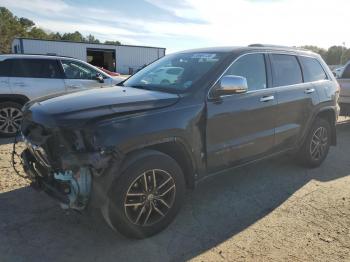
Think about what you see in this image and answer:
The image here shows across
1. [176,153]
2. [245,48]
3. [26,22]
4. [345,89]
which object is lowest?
[176,153]

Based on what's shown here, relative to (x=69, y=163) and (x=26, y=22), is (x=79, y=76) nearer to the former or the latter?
(x=69, y=163)

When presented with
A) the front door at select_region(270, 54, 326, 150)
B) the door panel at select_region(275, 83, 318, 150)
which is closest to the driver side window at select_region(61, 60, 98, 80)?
the front door at select_region(270, 54, 326, 150)

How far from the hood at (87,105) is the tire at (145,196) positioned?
47cm

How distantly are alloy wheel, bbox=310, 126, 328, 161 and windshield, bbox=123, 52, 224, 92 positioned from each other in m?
2.36

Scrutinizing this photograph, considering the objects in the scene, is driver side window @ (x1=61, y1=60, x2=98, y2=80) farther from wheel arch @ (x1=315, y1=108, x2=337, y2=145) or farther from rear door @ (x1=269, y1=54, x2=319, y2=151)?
wheel arch @ (x1=315, y1=108, x2=337, y2=145)

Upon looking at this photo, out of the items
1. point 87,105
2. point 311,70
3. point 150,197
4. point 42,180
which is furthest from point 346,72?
point 42,180

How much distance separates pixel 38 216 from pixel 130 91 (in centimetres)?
168

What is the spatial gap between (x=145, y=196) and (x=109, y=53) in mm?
44251

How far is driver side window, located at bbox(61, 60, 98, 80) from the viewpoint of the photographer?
852cm

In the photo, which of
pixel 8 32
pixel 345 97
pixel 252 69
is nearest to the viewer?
pixel 252 69

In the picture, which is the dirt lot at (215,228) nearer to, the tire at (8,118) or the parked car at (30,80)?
the tire at (8,118)

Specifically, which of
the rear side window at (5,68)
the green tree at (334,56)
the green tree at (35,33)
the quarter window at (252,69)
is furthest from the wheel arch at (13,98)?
the green tree at (334,56)

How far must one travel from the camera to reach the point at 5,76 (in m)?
7.75

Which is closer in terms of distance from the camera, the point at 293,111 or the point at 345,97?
the point at 293,111
